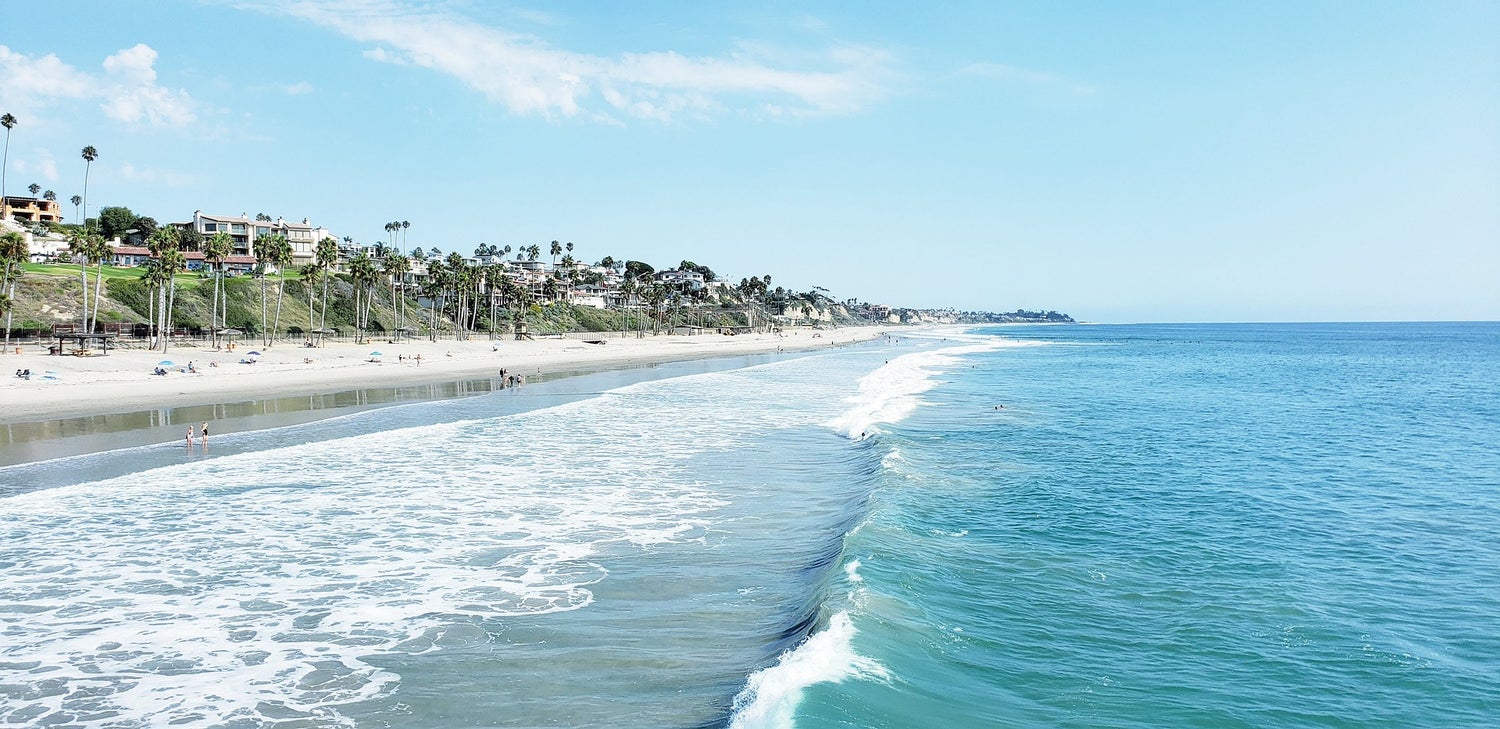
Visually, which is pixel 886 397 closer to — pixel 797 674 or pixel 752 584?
pixel 752 584

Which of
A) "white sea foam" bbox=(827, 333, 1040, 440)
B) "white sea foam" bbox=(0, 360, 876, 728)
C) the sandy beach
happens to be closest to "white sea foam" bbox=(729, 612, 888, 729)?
"white sea foam" bbox=(0, 360, 876, 728)

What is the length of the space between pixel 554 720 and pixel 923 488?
13.0 metres

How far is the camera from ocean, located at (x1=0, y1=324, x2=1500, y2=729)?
9.12m

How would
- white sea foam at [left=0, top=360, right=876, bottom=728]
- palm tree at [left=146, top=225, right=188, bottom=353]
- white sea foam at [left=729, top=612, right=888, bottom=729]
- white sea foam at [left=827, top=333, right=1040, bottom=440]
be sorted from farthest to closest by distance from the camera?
palm tree at [left=146, top=225, right=188, bottom=353], white sea foam at [left=827, top=333, right=1040, bottom=440], white sea foam at [left=0, top=360, right=876, bottom=728], white sea foam at [left=729, top=612, right=888, bottom=729]

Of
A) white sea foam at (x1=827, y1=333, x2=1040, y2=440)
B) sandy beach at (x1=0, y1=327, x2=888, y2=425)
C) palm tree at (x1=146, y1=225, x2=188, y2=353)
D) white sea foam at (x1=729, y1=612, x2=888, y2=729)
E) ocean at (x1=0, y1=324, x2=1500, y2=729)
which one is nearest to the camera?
white sea foam at (x1=729, y1=612, x2=888, y2=729)

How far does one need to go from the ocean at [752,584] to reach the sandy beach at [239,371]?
1504cm

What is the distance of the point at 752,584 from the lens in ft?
42.8

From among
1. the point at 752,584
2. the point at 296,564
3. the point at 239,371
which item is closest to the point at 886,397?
the point at 752,584

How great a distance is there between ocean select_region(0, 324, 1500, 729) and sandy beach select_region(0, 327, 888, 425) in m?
15.0

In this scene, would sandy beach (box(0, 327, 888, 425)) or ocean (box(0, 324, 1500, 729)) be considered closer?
ocean (box(0, 324, 1500, 729))

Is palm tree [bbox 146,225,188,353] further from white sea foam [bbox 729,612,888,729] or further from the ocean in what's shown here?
white sea foam [bbox 729,612,888,729]

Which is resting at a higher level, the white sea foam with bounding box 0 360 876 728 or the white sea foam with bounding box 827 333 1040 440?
the white sea foam with bounding box 827 333 1040 440

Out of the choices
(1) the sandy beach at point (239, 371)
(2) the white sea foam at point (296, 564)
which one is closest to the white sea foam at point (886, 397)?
(2) the white sea foam at point (296, 564)

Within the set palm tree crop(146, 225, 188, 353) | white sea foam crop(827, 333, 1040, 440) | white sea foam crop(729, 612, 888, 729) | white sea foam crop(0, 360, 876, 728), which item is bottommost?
white sea foam crop(0, 360, 876, 728)
